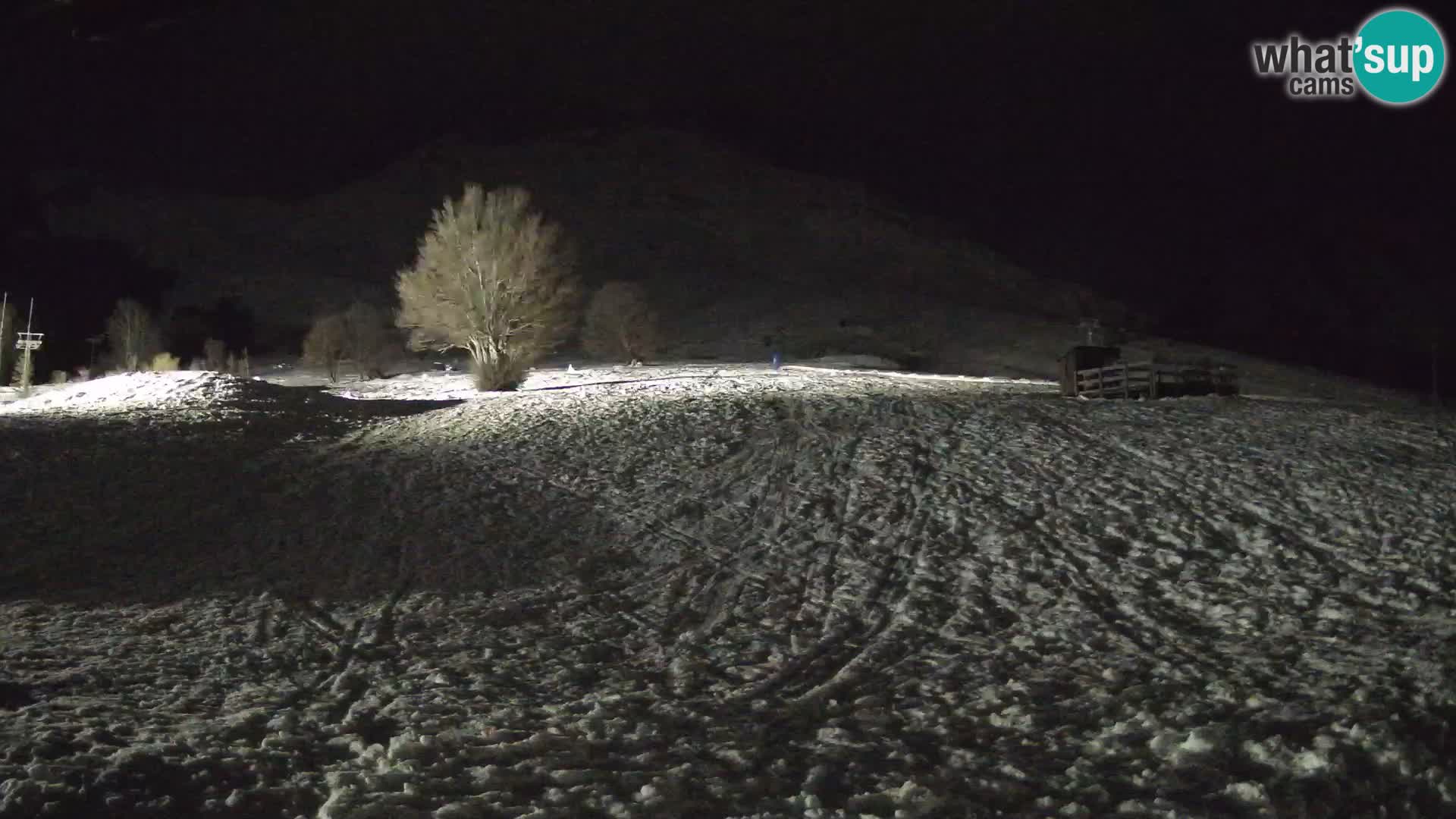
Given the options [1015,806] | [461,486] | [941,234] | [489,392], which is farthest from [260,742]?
[941,234]

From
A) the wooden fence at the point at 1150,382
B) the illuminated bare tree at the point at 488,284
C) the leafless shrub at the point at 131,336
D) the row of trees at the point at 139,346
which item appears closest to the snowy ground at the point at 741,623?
the wooden fence at the point at 1150,382

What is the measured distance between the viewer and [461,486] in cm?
1866

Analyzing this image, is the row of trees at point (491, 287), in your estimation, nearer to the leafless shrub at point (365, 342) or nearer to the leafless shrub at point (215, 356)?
the leafless shrub at point (365, 342)

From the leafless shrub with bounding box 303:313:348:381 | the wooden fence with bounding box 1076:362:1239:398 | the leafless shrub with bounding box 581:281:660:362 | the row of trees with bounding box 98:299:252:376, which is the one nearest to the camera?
the wooden fence with bounding box 1076:362:1239:398

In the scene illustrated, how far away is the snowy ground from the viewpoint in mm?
6582

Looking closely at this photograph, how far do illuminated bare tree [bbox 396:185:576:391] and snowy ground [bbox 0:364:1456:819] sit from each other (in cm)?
1878

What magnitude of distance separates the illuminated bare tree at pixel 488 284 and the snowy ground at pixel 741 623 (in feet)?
61.6

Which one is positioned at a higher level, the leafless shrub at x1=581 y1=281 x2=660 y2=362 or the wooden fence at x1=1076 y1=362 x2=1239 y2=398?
the leafless shrub at x1=581 y1=281 x2=660 y2=362

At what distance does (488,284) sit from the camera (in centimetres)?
4141

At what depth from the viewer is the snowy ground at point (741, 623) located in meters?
6.58

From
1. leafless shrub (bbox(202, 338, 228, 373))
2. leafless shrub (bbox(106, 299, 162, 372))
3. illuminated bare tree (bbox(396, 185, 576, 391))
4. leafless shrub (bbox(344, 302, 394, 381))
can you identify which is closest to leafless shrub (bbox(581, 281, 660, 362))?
leafless shrub (bbox(344, 302, 394, 381))

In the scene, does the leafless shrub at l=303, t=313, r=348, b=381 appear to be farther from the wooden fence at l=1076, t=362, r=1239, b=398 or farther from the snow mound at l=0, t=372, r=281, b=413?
the wooden fence at l=1076, t=362, r=1239, b=398

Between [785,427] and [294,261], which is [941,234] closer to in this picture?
[294,261]

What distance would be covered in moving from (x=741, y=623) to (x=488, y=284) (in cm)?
3334
